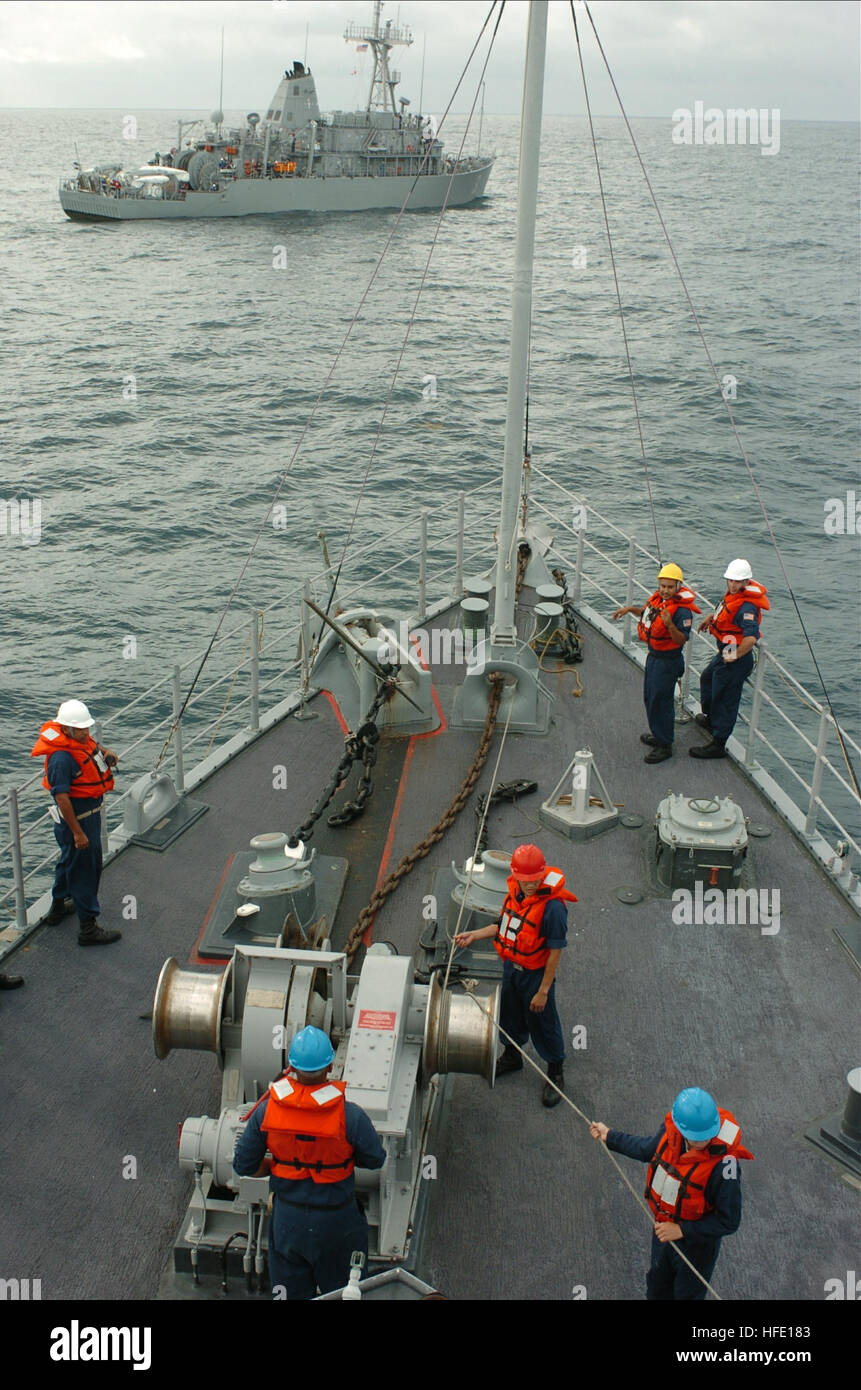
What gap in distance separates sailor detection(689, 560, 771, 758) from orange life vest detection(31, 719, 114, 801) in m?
4.70

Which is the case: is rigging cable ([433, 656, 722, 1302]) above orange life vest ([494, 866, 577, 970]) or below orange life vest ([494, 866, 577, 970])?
below

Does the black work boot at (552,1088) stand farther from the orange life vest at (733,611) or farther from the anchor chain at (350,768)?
the orange life vest at (733,611)

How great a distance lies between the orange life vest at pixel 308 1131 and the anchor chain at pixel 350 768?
11.8ft

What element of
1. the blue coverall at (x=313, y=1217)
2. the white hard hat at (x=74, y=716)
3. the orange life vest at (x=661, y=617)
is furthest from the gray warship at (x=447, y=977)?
the orange life vest at (x=661, y=617)

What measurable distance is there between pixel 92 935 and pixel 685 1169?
426cm

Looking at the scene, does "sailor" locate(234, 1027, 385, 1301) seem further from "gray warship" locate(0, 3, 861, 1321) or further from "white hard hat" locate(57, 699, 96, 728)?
"white hard hat" locate(57, 699, 96, 728)

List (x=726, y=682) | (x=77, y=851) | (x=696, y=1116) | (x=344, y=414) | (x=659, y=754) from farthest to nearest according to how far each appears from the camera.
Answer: (x=344, y=414) → (x=659, y=754) → (x=726, y=682) → (x=77, y=851) → (x=696, y=1116)

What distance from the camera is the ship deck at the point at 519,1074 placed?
5820mm

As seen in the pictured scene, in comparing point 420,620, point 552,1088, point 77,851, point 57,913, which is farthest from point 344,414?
point 552,1088

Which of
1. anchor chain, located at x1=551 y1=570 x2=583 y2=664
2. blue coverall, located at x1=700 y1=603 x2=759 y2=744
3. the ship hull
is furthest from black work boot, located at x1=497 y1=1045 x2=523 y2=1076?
the ship hull

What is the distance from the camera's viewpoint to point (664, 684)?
9.87m

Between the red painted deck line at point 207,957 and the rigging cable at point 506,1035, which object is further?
the red painted deck line at point 207,957

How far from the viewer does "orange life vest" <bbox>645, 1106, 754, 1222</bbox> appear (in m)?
4.93

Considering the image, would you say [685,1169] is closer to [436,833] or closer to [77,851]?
[436,833]
